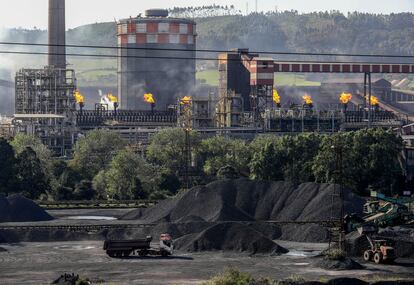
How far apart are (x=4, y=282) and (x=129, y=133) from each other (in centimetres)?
→ 9471

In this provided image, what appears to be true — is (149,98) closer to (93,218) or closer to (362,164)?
(362,164)

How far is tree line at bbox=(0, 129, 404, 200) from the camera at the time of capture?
95.6 metres

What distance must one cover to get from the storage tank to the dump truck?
4863 inches

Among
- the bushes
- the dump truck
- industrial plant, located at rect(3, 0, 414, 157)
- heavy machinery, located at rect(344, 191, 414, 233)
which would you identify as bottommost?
the dump truck

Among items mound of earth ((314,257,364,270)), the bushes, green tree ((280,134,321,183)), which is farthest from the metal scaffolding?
mound of earth ((314,257,364,270))

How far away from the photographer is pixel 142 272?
59344 millimetres

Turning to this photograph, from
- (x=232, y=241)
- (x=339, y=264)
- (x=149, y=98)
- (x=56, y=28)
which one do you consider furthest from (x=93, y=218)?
(x=149, y=98)

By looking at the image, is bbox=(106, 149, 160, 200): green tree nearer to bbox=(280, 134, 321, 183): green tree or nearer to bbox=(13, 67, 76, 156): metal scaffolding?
bbox=(280, 134, 321, 183): green tree

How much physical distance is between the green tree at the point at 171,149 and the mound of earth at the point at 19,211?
33828 millimetres

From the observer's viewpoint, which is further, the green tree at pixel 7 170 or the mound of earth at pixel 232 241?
the green tree at pixel 7 170

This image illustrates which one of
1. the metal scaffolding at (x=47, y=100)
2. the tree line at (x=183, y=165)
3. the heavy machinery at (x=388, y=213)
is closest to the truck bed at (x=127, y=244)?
the heavy machinery at (x=388, y=213)

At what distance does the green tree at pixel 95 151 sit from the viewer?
118500mm

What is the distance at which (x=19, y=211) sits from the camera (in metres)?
84.4

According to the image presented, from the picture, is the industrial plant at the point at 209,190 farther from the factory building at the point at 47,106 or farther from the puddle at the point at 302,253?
the factory building at the point at 47,106
